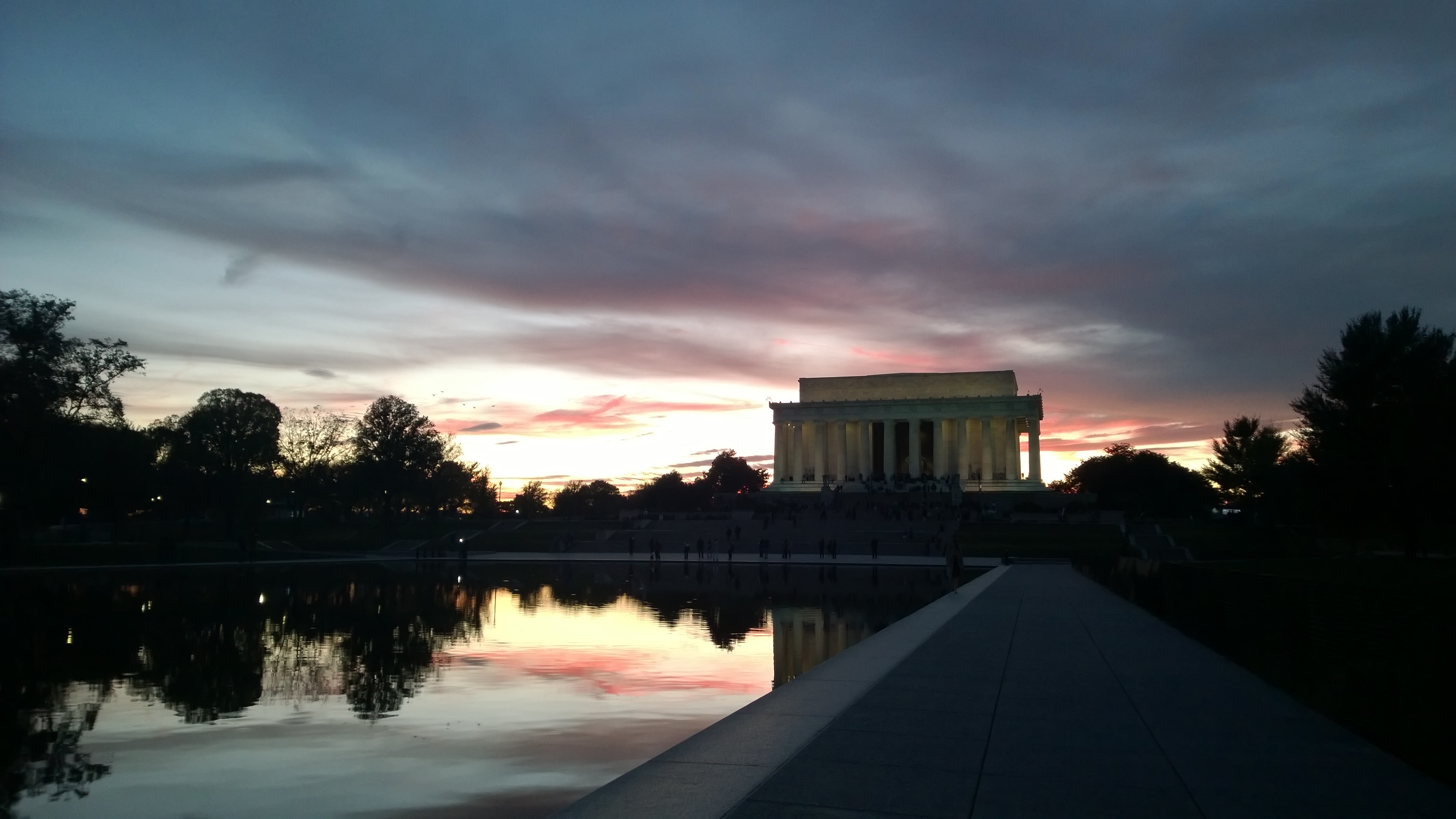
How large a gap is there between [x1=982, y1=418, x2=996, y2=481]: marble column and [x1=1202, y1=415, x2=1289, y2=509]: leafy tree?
1879 centimetres

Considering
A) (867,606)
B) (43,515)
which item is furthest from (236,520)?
(867,606)

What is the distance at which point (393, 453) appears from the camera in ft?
290

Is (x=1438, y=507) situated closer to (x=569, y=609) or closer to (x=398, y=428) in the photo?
(x=569, y=609)

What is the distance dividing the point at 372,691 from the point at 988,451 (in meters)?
84.6

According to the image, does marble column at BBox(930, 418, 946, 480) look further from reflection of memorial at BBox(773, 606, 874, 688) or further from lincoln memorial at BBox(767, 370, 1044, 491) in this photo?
reflection of memorial at BBox(773, 606, 874, 688)

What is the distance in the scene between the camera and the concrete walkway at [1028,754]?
7047 mm

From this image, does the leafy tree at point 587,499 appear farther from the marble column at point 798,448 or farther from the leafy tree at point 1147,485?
the leafy tree at point 1147,485

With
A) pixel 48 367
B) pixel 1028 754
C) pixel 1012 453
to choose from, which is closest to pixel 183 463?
pixel 48 367

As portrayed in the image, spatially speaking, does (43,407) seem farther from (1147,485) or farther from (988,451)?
(1147,485)

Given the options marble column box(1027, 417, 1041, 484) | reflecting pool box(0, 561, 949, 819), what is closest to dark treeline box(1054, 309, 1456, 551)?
reflecting pool box(0, 561, 949, 819)

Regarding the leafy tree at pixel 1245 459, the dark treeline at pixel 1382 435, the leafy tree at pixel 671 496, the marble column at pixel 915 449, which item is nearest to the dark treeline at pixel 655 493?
the leafy tree at pixel 671 496

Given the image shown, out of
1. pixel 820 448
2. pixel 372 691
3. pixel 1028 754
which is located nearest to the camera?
pixel 1028 754

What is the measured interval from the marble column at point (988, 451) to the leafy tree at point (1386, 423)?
2086 inches

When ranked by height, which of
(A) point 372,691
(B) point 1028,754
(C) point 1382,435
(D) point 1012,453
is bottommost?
(A) point 372,691
